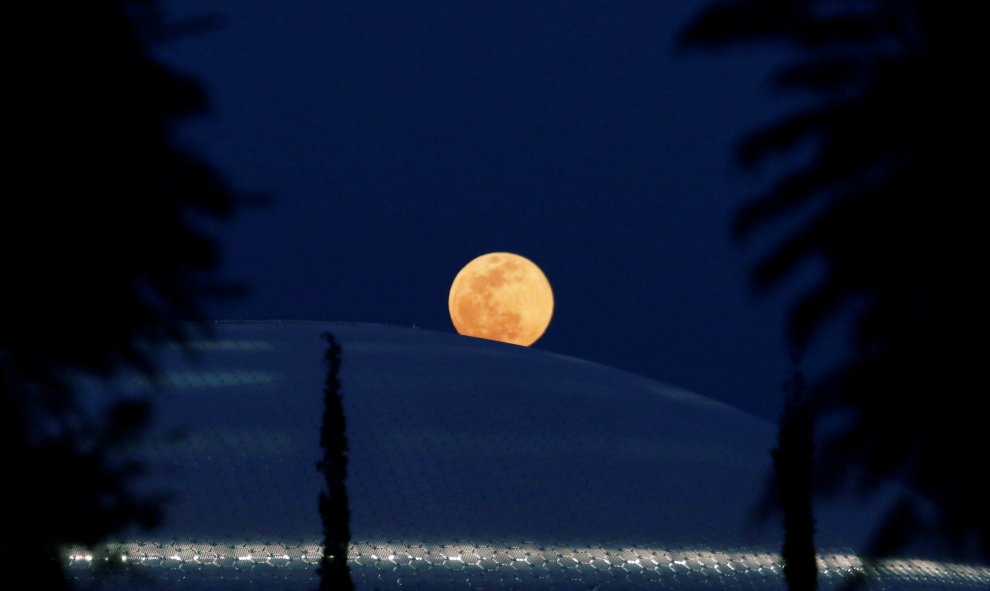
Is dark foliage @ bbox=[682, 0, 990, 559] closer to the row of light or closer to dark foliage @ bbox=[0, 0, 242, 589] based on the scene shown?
dark foliage @ bbox=[0, 0, 242, 589]

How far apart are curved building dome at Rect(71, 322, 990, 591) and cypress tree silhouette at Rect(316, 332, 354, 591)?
Answer: 1057 mm

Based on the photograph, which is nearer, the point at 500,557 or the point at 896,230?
the point at 896,230

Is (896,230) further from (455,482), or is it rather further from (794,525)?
(455,482)

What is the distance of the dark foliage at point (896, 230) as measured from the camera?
7969 millimetres

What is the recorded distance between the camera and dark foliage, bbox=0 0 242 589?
8719 mm

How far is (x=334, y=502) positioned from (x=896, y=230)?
1804cm

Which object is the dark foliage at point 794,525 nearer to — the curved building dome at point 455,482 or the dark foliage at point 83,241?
Answer: the curved building dome at point 455,482

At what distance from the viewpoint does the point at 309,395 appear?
3209cm

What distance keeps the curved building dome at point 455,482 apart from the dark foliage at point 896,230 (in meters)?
16.6

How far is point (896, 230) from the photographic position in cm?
832

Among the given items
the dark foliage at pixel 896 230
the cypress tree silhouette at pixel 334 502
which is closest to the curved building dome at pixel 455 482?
the cypress tree silhouette at pixel 334 502

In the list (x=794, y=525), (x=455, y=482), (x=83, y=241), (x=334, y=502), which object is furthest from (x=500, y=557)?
(x=83, y=241)

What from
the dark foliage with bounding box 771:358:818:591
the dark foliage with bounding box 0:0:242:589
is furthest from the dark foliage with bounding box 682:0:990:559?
the dark foliage with bounding box 771:358:818:591

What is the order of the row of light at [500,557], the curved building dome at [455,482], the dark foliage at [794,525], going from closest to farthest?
the dark foliage at [794,525] < the row of light at [500,557] < the curved building dome at [455,482]
